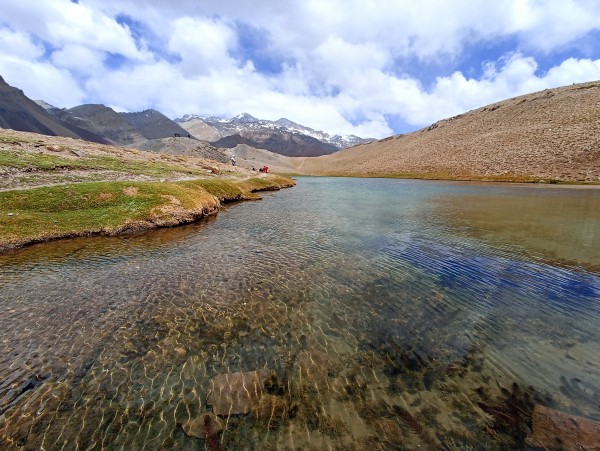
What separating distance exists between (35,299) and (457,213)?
1533 inches

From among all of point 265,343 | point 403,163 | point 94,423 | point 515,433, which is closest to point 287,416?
point 265,343

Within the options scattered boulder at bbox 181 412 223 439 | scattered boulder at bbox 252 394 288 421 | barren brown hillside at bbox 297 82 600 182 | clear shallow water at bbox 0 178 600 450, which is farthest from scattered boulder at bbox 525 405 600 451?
barren brown hillside at bbox 297 82 600 182

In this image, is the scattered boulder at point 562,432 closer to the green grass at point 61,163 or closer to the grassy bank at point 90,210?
the grassy bank at point 90,210

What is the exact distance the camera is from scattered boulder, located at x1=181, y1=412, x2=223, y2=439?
685cm

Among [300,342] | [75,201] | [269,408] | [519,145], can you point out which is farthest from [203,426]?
[519,145]

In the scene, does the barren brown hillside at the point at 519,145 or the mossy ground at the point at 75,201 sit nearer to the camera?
the mossy ground at the point at 75,201

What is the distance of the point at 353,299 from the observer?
13227mm

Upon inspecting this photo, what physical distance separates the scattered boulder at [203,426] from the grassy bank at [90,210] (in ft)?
66.2

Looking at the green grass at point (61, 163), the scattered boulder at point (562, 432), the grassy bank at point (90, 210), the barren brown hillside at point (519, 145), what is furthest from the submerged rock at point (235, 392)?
the barren brown hillside at point (519, 145)

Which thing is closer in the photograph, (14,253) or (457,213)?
(14,253)

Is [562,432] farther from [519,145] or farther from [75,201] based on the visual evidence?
[519,145]

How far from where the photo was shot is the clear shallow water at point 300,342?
22.9ft

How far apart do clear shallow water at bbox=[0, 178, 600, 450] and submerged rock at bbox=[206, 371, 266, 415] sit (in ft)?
0.83

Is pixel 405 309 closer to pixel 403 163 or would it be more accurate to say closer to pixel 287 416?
pixel 287 416
